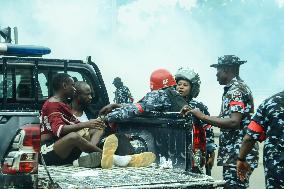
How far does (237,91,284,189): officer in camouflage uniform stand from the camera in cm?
389

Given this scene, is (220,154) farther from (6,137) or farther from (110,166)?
(6,137)

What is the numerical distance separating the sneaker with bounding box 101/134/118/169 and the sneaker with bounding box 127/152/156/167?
0.84 ft

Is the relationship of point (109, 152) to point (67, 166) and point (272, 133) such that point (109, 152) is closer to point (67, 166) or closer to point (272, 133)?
point (67, 166)

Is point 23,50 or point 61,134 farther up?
point 23,50

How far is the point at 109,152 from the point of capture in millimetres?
4945

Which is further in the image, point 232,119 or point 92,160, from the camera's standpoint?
point 232,119

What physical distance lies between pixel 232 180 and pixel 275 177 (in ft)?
4.48

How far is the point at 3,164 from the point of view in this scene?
3.52 m

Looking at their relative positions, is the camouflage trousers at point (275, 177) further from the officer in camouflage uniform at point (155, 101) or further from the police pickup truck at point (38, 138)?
the officer in camouflage uniform at point (155, 101)

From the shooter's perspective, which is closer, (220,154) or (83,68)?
(220,154)

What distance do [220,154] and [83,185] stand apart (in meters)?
1.89

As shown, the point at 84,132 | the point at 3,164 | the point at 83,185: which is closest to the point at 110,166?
the point at 84,132

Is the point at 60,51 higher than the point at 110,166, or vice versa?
the point at 60,51

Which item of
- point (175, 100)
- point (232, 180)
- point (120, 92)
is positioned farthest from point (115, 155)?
point (120, 92)
